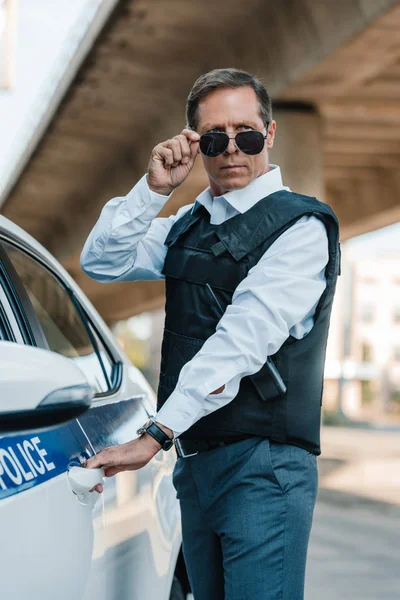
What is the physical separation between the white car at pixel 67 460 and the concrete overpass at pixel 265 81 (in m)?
5.44

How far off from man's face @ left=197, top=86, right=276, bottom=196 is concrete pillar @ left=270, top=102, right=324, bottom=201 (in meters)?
8.60

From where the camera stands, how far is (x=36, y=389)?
163 centimetres

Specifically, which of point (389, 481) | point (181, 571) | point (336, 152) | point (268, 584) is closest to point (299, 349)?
point (268, 584)

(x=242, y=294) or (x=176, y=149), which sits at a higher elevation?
(x=176, y=149)

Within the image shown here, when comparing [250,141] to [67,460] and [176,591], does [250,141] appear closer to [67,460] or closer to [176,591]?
[67,460]

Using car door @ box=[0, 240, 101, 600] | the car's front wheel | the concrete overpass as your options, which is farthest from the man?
the concrete overpass

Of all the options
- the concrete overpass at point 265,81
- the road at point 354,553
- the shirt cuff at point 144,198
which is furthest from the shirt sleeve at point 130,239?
the concrete overpass at point 265,81

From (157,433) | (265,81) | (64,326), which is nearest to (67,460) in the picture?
(157,433)

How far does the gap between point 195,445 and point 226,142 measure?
79 centimetres

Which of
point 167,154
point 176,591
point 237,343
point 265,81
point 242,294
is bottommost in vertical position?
point 176,591

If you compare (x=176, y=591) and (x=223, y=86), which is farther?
(x=176, y=591)

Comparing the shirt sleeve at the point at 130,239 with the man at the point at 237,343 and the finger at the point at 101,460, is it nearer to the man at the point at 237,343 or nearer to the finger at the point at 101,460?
the man at the point at 237,343

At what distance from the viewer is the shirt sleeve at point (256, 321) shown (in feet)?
7.99

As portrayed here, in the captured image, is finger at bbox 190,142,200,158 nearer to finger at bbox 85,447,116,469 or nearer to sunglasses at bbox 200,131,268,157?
sunglasses at bbox 200,131,268,157
